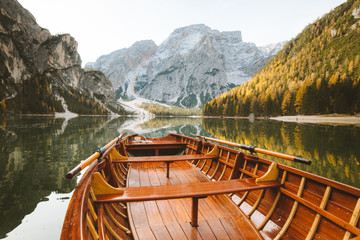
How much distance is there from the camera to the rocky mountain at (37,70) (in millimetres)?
104938

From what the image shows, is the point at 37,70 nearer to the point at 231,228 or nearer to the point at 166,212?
the point at 166,212

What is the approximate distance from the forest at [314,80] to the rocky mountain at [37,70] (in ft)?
376

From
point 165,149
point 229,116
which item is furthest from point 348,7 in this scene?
point 165,149

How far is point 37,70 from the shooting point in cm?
13288

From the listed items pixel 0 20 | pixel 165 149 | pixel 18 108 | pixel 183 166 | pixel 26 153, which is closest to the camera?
pixel 183 166

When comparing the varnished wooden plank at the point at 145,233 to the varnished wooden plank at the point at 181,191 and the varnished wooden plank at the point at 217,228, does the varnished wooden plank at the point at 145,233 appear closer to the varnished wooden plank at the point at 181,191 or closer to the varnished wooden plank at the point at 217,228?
the varnished wooden plank at the point at 181,191

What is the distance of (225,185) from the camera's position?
4266 mm

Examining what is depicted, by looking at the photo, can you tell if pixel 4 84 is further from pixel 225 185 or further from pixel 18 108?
pixel 225 185

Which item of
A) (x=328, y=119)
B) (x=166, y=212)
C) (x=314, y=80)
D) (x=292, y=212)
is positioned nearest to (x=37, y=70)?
(x=166, y=212)

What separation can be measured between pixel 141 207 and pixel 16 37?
167 meters

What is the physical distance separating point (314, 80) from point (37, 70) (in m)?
180

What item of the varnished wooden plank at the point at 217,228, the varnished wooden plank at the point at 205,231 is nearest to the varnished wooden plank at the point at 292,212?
the varnished wooden plank at the point at 217,228

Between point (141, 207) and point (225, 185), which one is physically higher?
point (225, 185)

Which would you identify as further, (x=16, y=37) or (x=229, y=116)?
(x=16, y=37)
